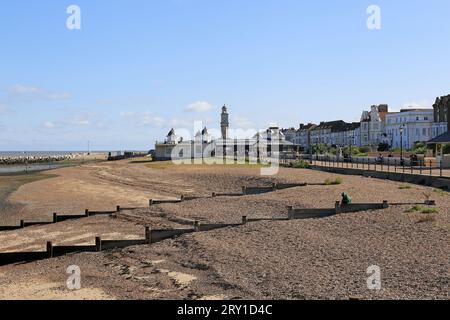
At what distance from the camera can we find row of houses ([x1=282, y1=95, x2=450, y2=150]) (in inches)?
2938

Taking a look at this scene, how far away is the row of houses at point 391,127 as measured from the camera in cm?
7462

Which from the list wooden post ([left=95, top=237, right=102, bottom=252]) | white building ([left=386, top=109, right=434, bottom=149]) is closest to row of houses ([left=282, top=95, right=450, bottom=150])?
white building ([left=386, top=109, right=434, bottom=149])

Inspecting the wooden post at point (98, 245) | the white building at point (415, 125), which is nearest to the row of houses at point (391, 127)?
the white building at point (415, 125)

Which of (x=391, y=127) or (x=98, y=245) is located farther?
(x=391, y=127)

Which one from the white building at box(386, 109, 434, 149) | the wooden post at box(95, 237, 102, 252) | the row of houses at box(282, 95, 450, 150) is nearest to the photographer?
the wooden post at box(95, 237, 102, 252)

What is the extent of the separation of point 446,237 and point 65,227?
14.3m

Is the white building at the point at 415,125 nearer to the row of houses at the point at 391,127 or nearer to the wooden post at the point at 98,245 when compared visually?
the row of houses at the point at 391,127

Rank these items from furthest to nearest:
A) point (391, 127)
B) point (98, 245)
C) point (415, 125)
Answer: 1. point (391, 127)
2. point (415, 125)
3. point (98, 245)

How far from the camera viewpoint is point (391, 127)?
85.1 m

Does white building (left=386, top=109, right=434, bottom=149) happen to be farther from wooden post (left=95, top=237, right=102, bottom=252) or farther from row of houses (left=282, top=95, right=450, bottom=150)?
wooden post (left=95, top=237, right=102, bottom=252)

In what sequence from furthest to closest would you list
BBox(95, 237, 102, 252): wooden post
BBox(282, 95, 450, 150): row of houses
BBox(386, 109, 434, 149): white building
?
1. BBox(386, 109, 434, 149): white building
2. BBox(282, 95, 450, 150): row of houses
3. BBox(95, 237, 102, 252): wooden post

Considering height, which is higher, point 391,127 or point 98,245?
point 391,127

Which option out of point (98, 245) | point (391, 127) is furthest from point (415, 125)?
point (98, 245)

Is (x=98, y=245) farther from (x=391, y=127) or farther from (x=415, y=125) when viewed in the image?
(x=391, y=127)
